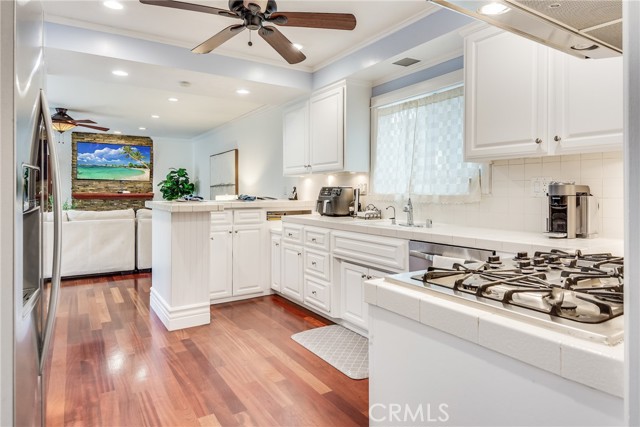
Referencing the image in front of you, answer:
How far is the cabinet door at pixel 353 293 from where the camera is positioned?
9.60ft

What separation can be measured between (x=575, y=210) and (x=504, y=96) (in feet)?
2.56

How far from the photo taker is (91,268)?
504cm

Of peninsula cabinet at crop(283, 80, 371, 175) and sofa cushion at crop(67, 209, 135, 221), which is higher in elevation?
peninsula cabinet at crop(283, 80, 371, 175)

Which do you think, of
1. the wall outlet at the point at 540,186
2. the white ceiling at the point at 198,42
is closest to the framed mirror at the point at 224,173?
the white ceiling at the point at 198,42

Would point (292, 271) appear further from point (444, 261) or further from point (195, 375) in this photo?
point (444, 261)

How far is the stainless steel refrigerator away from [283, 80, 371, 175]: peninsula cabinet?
9.12 feet

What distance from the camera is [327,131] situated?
13.0 feet

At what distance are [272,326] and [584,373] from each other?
2.80 meters

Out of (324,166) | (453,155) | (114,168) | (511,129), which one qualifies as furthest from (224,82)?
(114,168)

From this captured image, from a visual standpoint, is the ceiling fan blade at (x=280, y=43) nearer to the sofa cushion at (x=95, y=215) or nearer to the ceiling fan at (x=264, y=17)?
the ceiling fan at (x=264, y=17)

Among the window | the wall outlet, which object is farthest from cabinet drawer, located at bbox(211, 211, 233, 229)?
the wall outlet

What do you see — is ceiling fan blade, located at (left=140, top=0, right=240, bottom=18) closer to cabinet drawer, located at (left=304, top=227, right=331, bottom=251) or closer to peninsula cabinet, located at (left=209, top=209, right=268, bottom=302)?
cabinet drawer, located at (left=304, top=227, right=331, bottom=251)

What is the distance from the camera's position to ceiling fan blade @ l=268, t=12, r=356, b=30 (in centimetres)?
239

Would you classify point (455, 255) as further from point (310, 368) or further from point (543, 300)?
point (543, 300)
